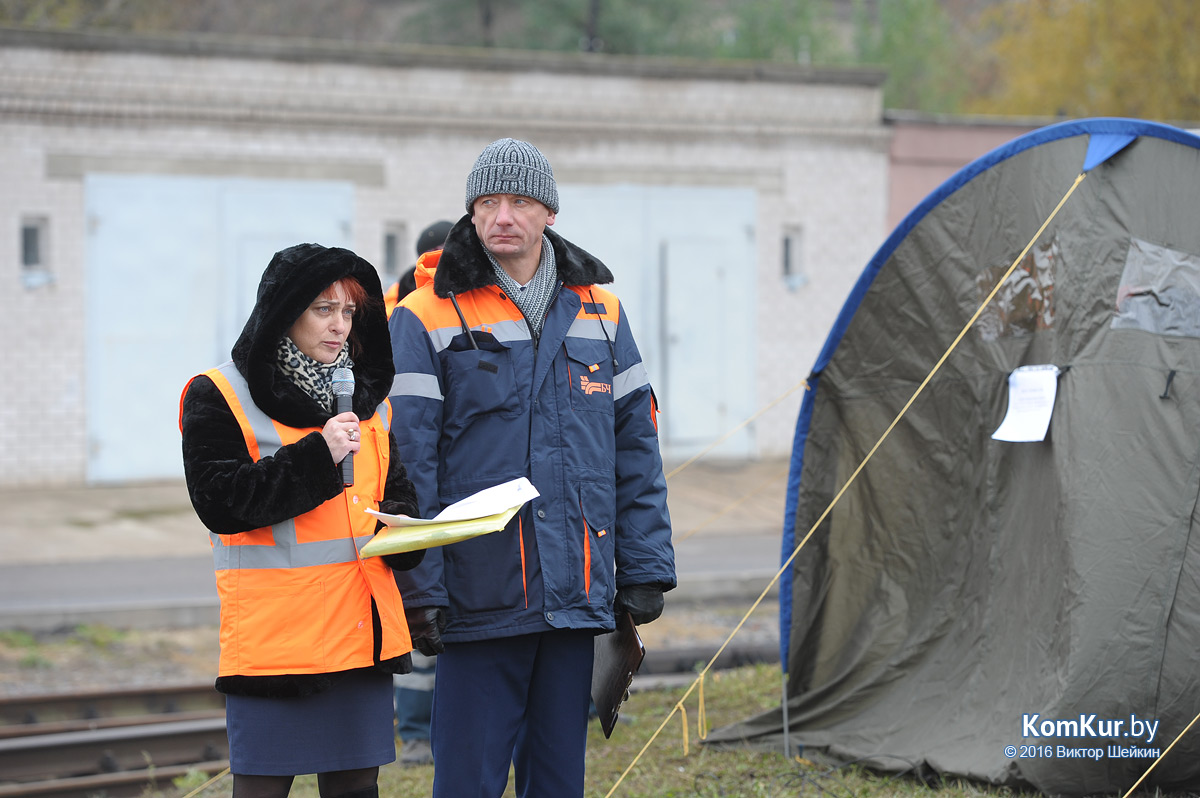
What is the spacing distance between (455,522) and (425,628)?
0.32 m

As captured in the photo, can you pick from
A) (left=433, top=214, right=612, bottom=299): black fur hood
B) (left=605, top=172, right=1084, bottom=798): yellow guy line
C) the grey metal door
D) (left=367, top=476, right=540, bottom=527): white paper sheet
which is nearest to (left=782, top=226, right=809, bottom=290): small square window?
the grey metal door

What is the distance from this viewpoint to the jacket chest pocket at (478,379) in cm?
328

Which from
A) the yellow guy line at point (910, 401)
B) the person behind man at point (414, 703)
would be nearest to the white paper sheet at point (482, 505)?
the yellow guy line at point (910, 401)

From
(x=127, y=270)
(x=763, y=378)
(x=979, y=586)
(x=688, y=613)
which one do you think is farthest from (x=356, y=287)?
(x=763, y=378)

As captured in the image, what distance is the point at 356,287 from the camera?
125 inches

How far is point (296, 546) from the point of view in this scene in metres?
2.96

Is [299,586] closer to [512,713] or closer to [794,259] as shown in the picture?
[512,713]

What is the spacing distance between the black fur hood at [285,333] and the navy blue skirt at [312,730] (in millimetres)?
717

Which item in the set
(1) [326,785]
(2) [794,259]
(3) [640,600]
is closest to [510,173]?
(3) [640,600]

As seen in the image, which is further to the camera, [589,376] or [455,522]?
[589,376]

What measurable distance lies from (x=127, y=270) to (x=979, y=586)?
11.9 metres

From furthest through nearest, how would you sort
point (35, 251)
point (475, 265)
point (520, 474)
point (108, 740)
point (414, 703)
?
1. point (35, 251)
2. point (108, 740)
3. point (414, 703)
4. point (475, 265)
5. point (520, 474)

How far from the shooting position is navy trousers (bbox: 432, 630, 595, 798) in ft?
10.6

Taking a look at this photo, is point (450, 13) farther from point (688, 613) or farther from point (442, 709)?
point (442, 709)
